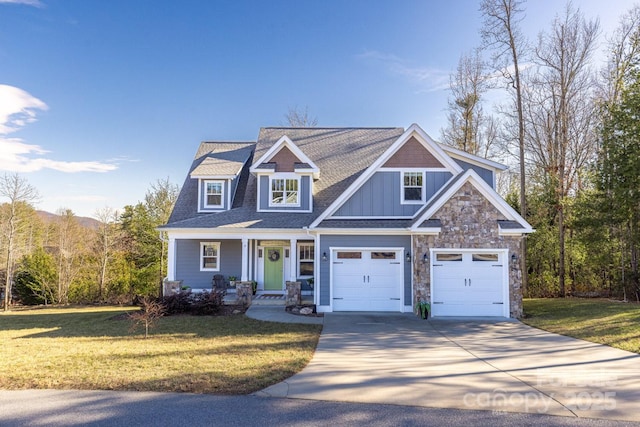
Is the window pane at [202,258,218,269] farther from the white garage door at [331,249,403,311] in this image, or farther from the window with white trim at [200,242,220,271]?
the white garage door at [331,249,403,311]

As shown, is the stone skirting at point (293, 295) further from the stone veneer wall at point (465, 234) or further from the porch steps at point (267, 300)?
the stone veneer wall at point (465, 234)

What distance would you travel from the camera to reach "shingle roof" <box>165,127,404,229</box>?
603 inches

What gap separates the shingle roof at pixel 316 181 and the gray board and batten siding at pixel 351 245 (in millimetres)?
2110

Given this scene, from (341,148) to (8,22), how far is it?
14.9 meters

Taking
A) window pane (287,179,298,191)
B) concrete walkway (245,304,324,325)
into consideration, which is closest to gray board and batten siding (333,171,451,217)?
window pane (287,179,298,191)

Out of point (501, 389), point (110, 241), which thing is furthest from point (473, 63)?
point (110, 241)

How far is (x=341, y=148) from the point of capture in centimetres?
1959

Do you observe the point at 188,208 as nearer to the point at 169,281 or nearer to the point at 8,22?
the point at 169,281

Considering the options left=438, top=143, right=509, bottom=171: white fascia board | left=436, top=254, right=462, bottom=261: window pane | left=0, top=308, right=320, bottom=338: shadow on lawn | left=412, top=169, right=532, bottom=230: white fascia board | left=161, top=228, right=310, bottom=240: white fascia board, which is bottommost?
left=0, top=308, right=320, bottom=338: shadow on lawn

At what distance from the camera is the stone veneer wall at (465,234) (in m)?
12.3

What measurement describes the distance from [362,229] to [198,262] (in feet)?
27.3

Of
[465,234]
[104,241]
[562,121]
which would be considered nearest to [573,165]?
[562,121]

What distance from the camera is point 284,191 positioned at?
16328 mm

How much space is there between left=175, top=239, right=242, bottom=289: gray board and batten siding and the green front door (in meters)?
1.27
